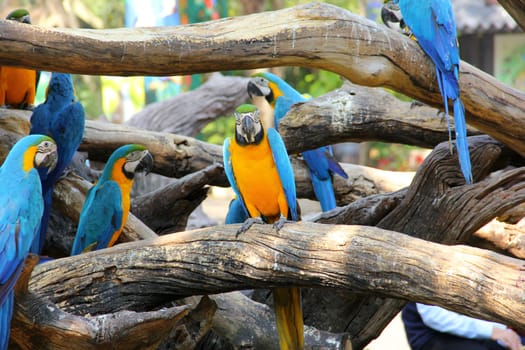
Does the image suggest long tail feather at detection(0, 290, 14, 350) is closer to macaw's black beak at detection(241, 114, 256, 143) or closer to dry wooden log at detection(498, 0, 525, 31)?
macaw's black beak at detection(241, 114, 256, 143)

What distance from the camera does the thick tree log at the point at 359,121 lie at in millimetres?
3256

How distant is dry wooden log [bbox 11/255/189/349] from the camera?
7.38ft

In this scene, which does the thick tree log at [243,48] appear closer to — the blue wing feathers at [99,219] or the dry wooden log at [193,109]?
the blue wing feathers at [99,219]

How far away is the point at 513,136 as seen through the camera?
112 inches

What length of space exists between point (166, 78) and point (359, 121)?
3.67 meters

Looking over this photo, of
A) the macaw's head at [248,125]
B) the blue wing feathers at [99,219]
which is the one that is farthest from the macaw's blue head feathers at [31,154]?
the macaw's head at [248,125]

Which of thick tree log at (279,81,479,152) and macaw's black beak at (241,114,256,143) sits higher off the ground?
macaw's black beak at (241,114,256,143)

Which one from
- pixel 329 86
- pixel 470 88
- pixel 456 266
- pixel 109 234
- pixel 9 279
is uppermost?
pixel 470 88

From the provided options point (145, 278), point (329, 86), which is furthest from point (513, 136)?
point (329, 86)

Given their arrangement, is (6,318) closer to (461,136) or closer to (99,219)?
(99,219)

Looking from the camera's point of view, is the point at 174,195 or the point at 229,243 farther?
the point at 174,195

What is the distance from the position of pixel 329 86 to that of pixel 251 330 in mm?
6421

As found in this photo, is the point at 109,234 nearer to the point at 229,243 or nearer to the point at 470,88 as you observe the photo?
the point at 229,243

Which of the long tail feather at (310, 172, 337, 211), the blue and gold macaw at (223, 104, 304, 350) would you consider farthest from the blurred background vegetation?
the blue and gold macaw at (223, 104, 304, 350)
